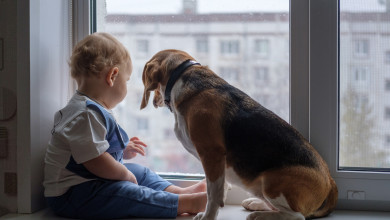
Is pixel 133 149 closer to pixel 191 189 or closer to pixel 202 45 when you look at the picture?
pixel 191 189

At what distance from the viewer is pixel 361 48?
160 cm

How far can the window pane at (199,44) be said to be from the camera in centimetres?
170

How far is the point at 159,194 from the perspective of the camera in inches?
57.9

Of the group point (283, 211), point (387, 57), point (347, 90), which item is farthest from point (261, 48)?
point (283, 211)

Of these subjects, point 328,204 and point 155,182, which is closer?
point 328,204

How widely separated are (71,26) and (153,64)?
0.59 meters

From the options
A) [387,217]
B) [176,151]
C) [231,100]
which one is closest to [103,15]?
[176,151]

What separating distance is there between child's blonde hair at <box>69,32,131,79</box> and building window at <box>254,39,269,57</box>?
585 mm

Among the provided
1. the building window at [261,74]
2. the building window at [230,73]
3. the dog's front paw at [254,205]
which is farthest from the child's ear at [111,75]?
the dog's front paw at [254,205]

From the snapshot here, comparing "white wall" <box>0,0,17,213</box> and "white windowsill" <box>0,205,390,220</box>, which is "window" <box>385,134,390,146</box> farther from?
"white wall" <box>0,0,17,213</box>

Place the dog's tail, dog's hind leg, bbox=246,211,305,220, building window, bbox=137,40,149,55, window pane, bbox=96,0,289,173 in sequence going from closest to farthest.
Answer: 1. dog's hind leg, bbox=246,211,305,220
2. the dog's tail
3. window pane, bbox=96,0,289,173
4. building window, bbox=137,40,149,55

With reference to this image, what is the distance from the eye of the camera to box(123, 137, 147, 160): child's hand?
171 cm

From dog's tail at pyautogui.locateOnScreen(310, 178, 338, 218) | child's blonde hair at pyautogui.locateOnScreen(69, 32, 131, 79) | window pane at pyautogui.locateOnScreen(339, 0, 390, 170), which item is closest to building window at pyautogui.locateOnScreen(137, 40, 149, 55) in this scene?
child's blonde hair at pyautogui.locateOnScreen(69, 32, 131, 79)

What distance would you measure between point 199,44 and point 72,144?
722 millimetres
